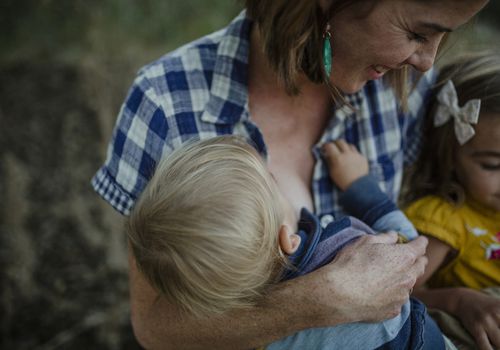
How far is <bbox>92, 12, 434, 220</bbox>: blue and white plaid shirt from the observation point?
167 centimetres

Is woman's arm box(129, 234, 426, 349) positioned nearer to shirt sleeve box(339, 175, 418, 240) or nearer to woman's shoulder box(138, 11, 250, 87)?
shirt sleeve box(339, 175, 418, 240)

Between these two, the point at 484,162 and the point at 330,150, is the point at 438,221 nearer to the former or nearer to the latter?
the point at 484,162

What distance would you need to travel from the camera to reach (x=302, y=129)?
187cm

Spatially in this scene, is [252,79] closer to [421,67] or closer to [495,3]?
[421,67]

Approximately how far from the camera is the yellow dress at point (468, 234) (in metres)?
1.90

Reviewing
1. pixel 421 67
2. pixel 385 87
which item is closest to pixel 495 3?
pixel 385 87

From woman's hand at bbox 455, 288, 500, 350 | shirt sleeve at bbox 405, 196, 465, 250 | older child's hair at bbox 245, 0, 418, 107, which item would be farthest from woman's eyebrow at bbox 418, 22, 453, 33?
woman's hand at bbox 455, 288, 500, 350

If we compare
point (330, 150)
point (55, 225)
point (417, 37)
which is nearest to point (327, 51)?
point (417, 37)

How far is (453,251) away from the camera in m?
1.92

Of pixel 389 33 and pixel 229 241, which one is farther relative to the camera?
pixel 389 33

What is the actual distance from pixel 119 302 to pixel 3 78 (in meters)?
1.54

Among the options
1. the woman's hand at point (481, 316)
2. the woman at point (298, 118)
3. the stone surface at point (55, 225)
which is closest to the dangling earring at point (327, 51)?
the woman at point (298, 118)

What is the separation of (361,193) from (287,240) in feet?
1.38

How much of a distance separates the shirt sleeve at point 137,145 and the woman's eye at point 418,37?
69 cm
